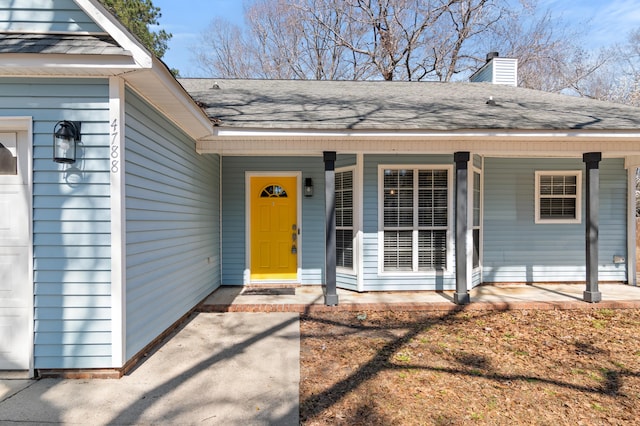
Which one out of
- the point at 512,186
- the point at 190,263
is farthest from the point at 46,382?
the point at 512,186

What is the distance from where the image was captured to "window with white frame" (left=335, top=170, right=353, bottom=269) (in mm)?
6109

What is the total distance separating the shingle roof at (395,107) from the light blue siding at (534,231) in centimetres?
106

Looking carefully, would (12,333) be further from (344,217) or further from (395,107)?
(395,107)

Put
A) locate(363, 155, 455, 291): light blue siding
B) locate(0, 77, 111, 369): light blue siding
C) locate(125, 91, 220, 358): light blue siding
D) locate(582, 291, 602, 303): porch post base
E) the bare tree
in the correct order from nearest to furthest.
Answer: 1. locate(0, 77, 111, 369): light blue siding
2. locate(125, 91, 220, 358): light blue siding
3. locate(582, 291, 602, 303): porch post base
4. locate(363, 155, 455, 291): light blue siding
5. the bare tree

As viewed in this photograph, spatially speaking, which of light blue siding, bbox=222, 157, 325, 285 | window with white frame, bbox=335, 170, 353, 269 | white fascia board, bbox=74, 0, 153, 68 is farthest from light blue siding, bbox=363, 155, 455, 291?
white fascia board, bbox=74, 0, 153, 68

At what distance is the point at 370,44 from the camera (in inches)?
571

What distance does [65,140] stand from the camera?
115 inches

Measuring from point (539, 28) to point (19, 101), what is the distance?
60.7ft

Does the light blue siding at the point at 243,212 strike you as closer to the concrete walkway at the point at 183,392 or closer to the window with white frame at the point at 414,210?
the window with white frame at the point at 414,210

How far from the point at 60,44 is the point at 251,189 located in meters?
3.77

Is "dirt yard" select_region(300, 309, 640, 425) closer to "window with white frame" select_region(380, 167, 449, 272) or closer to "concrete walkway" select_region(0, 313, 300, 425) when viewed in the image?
"concrete walkway" select_region(0, 313, 300, 425)

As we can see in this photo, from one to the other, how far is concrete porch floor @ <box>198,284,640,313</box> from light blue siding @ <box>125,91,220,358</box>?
1.90 feet

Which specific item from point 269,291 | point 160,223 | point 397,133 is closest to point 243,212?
point 269,291

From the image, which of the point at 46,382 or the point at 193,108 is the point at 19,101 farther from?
the point at 46,382
